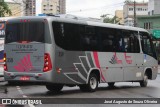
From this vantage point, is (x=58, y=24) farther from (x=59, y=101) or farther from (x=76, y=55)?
(x=59, y=101)

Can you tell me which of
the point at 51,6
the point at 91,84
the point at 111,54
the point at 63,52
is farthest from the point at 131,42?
the point at 51,6

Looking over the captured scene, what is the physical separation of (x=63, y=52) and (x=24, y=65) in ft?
5.10

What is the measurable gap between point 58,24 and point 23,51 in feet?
5.53

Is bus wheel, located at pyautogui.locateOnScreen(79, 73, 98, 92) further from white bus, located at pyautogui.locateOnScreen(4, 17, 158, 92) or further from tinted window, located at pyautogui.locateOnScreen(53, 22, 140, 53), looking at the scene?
tinted window, located at pyautogui.locateOnScreen(53, 22, 140, 53)

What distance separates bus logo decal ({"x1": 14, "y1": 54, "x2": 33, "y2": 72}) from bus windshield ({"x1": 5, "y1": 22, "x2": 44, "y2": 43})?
717 millimetres

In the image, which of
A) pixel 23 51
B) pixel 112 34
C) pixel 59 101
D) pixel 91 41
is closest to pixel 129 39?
pixel 112 34

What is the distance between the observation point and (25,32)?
58.7 feet

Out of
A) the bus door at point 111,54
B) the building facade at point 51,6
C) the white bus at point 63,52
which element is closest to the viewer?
the white bus at point 63,52

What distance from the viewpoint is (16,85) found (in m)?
24.4

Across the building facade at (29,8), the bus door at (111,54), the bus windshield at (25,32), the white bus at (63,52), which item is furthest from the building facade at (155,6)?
the bus windshield at (25,32)

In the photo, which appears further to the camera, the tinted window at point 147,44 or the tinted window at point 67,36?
the tinted window at point 147,44

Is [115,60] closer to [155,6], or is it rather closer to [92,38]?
[92,38]

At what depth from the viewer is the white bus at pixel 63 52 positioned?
17.4m

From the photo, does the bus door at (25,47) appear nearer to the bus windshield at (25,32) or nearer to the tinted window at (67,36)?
the bus windshield at (25,32)
